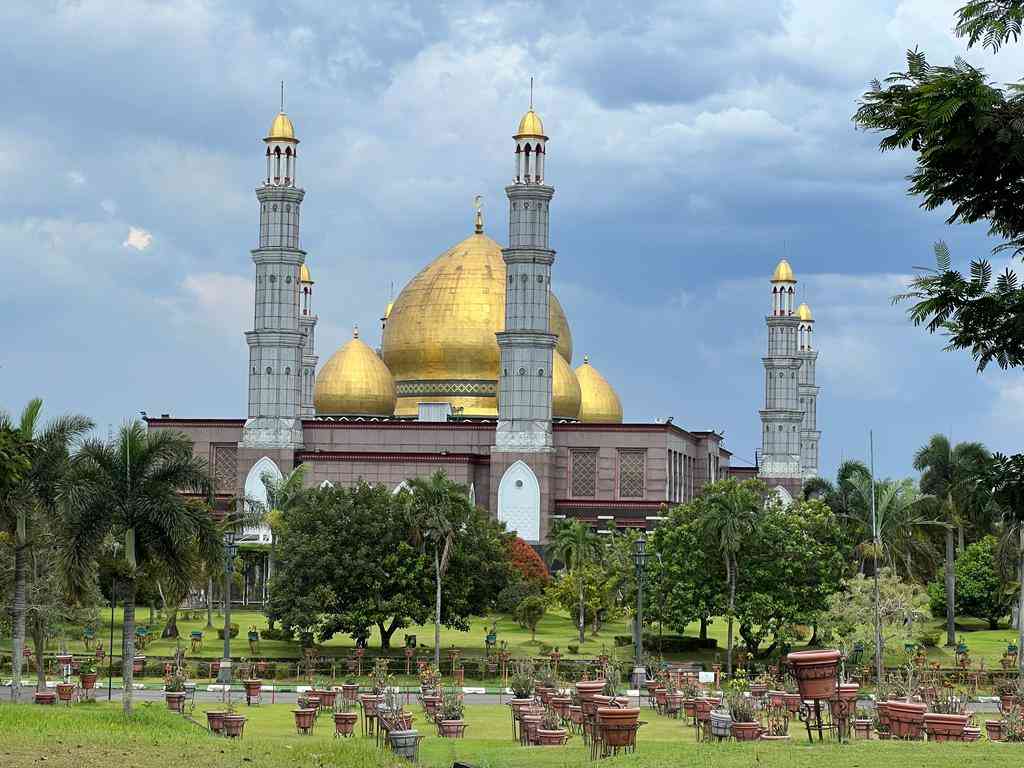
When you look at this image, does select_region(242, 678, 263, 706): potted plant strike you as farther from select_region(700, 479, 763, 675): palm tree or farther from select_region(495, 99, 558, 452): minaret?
select_region(495, 99, 558, 452): minaret

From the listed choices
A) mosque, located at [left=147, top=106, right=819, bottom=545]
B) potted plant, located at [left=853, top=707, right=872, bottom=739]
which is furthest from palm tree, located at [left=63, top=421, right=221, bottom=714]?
mosque, located at [left=147, top=106, right=819, bottom=545]

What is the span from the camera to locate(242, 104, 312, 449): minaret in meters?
95.1

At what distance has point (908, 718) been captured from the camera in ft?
95.9

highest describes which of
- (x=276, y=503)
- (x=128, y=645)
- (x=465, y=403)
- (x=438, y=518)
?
(x=465, y=403)

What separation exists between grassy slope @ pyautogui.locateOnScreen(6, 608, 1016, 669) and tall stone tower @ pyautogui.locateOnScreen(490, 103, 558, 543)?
487 inches

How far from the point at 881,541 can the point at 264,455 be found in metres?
45.8

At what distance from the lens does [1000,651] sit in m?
63.3

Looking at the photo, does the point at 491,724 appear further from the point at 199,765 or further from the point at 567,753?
the point at 199,765

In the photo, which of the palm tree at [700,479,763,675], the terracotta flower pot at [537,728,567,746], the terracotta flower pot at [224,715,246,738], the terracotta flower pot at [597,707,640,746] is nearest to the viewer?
the terracotta flower pot at [597,707,640,746]

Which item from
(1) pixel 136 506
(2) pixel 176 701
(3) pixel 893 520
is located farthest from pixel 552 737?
(3) pixel 893 520

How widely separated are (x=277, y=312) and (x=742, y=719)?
68.0m

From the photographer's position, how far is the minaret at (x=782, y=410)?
11975cm

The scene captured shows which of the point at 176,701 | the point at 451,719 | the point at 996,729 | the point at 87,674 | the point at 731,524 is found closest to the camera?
the point at 996,729

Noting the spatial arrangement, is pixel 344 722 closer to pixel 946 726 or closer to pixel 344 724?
pixel 344 724
